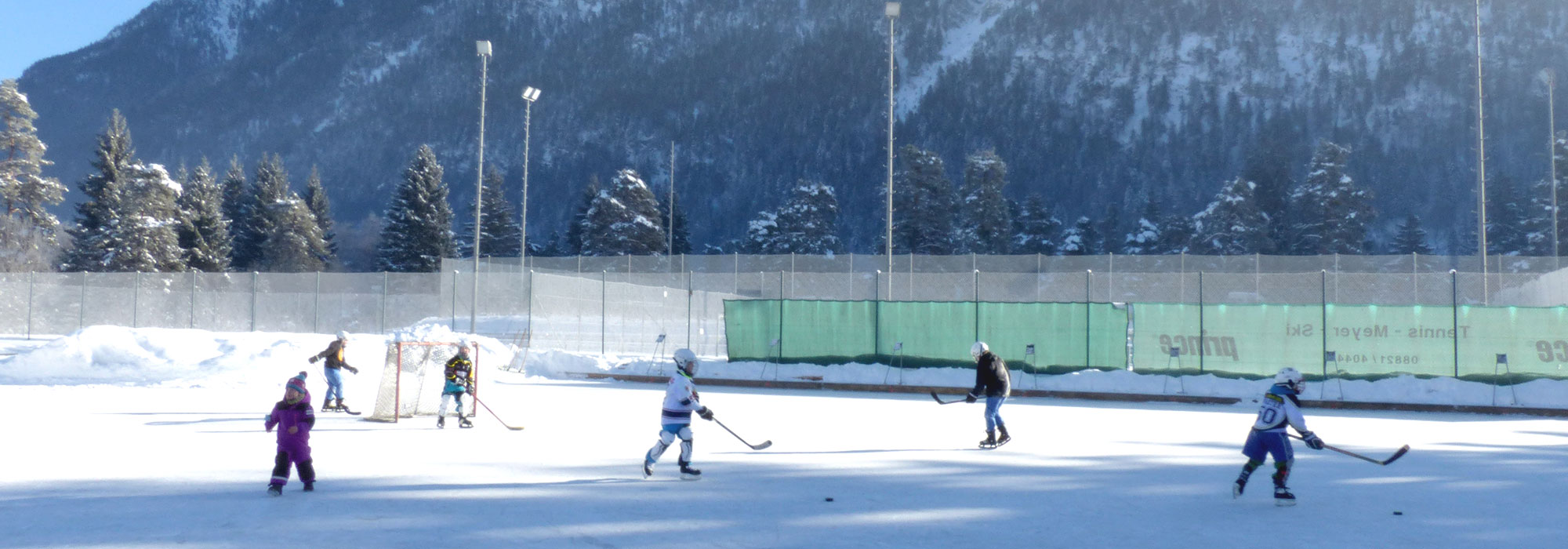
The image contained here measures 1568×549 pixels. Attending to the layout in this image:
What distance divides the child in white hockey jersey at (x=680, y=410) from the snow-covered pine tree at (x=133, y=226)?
52.0 m

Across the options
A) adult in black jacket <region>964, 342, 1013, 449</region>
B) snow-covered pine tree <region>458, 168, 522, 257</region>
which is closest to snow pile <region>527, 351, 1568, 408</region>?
adult in black jacket <region>964, 342, 1013, 449</region>

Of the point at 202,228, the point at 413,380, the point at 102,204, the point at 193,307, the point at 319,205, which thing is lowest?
the point at 413,380

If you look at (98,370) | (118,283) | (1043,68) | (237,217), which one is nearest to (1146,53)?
(1043,68)

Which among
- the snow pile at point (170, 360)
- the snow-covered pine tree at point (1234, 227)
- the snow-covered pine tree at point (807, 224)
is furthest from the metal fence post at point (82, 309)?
the snow-covered pine tree at point (1234, 227)

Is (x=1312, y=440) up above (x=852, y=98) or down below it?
below

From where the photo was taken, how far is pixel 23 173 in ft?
176

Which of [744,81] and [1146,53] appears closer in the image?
[1146,53]

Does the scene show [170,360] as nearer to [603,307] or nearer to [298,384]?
[603,307]

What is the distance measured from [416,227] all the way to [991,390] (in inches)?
2213

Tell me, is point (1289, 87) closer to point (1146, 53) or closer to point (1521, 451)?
point (1146, 53)

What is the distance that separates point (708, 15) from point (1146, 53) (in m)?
61.9

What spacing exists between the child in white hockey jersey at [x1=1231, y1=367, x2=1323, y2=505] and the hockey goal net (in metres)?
10.2

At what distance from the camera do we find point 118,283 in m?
38.8

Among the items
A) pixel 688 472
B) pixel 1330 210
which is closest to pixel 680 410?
pixel 688 472
